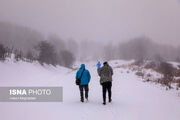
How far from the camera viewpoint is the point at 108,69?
5.70m

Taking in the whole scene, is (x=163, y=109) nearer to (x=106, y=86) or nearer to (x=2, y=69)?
(x=106, y=86)

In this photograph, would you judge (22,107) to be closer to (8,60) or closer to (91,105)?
(91,105)

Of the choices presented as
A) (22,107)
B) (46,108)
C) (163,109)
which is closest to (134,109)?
(163,109)

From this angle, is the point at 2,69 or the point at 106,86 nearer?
the point at 106,86

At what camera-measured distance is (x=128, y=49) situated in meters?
63.1

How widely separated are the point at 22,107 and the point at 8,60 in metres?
18.5

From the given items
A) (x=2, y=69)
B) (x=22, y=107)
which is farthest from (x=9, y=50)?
(x=22, y=107)

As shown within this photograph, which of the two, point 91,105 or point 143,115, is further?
point 91,105

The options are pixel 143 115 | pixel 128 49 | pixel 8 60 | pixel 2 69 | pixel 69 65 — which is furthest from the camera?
pixel 128 49

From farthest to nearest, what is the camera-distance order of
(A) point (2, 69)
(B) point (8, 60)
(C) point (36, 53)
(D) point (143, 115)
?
(C) point (36, 53)
(B) point (8, 60)
(A) point (2, 69)
(D) point (143, 115)

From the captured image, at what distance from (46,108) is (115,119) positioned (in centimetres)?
287

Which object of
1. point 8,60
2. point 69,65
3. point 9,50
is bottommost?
point 69,65

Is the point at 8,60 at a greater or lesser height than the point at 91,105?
greater

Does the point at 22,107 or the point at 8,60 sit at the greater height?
the point at 8,60
